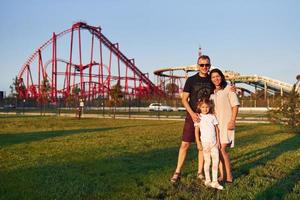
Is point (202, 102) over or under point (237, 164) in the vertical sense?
over

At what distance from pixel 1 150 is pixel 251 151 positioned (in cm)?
605

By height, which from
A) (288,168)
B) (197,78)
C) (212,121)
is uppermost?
(197,78)

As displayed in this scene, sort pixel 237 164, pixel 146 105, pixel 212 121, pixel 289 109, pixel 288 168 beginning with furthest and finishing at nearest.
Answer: pixel 146 105 < pixel 289 109 < pixel 237 164 < pixel 288 168 < pixel 212 121

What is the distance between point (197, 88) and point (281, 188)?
1815 millimetres

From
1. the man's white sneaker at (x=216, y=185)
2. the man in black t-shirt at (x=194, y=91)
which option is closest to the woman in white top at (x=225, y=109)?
the man in black t-shirt at (x=194, y=91)

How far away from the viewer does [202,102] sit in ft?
18.0

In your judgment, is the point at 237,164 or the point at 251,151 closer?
the point at 237,164

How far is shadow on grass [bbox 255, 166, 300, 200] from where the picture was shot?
477 centimetres

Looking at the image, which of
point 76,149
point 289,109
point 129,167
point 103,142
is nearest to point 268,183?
point 129,167

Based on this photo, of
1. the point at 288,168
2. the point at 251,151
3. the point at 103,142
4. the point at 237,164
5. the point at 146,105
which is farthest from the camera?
the point at 146,105

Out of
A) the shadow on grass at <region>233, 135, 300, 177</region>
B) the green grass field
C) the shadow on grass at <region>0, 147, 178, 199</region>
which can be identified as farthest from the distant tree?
the shadow on grass at <region>0, 147, 178, 199</region>

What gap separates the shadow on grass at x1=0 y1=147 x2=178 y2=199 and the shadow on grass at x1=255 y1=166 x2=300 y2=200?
143 cm

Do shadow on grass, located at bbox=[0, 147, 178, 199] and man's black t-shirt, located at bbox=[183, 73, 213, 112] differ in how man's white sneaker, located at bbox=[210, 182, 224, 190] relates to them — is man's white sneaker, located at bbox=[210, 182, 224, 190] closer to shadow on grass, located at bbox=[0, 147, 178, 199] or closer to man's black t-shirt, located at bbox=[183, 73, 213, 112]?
shadow on grass, located at bbox=[0, 147, 178, 199]

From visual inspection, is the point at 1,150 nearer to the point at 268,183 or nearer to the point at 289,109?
the point at 268,183
